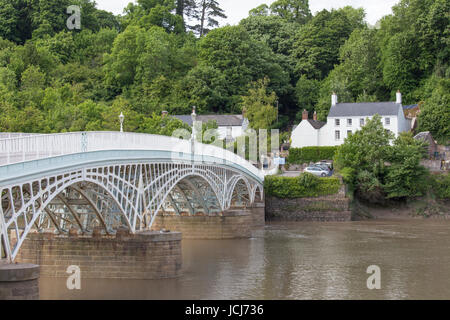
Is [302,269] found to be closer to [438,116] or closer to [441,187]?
[441,187]

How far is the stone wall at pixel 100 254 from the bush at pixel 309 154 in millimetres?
43768

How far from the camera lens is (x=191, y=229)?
1718 inches

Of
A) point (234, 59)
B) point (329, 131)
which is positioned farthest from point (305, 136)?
point (234, 59)

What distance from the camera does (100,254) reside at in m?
28.0

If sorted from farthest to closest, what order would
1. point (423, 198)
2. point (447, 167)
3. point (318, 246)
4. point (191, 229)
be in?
point (447, 167)
point (423, 198)
point (191, 229)
point (318, 246)

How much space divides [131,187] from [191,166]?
7935 millimetres

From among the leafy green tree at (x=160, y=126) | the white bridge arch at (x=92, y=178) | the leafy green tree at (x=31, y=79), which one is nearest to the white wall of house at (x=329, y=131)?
the leafy green tree at (x=160, y=126)

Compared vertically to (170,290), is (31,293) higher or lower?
higher

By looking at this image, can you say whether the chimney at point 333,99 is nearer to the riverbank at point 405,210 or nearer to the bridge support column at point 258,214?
the riverbank at point 405,210

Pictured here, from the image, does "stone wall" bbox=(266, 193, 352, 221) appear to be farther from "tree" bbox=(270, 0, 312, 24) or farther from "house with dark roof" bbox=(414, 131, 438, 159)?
"tree" bbox=(270, 0, 312, 24)

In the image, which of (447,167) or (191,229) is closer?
(191,229)

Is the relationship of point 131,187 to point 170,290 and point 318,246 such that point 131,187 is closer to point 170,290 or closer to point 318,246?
point 170,290

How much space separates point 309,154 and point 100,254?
148 ft
